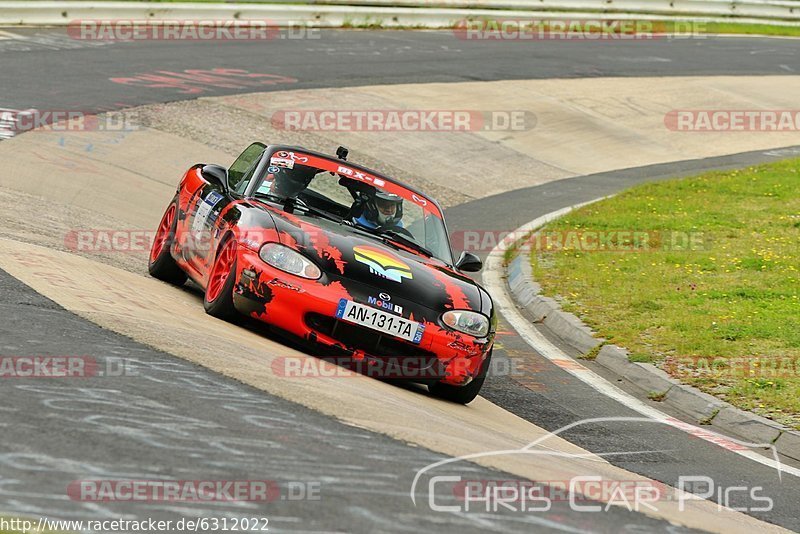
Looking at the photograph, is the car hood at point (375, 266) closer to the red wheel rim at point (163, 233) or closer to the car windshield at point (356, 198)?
the car windshield at point (356, 198)

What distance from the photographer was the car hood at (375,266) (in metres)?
7.93

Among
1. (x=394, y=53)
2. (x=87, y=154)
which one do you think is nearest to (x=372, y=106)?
(x=394, y=53)

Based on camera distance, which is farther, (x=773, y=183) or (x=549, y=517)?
(x=773, y=183)

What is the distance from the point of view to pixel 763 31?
113ft

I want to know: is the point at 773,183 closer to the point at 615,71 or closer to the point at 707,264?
the point at 707,264

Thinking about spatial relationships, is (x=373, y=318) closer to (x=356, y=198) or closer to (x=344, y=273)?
(x=344, y=273)

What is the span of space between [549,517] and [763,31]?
32115 mm

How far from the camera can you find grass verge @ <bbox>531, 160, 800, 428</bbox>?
9.70 metres

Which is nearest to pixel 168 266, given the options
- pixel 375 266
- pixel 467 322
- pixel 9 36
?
pixel 375 266

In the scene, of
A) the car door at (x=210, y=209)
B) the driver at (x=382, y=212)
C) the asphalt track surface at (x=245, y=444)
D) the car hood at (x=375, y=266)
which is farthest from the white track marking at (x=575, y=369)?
the car door at (x=210, y=209)

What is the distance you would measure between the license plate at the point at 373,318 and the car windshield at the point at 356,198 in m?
1.37

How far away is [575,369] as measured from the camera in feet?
33.2

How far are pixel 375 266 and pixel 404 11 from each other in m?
22.0

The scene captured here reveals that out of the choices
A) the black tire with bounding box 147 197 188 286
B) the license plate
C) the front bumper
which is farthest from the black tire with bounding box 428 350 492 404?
the black tire with bounding box 147 197 188 286
